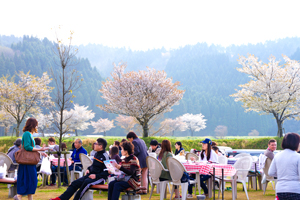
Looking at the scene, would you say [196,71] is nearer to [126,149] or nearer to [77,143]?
[77,143]

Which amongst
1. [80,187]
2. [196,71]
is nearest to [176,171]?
[80,187]

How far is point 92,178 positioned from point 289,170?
→ 137 inches

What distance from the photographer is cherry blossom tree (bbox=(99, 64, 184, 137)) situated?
2134 centimetres

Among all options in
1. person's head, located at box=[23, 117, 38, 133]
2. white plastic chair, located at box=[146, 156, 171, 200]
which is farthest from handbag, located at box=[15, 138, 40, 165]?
white plastic chair, located at box=[146, 156, 171, 200]

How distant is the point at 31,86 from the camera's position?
91.6ft

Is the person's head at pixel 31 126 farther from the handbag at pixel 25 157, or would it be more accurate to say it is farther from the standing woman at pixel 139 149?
the standing woman at pixel 139 149

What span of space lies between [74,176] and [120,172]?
4.28m

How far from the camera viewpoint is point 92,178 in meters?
5.57

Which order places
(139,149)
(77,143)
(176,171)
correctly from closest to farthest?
1. (176,171)
2. (139,149)
3. (77,143)

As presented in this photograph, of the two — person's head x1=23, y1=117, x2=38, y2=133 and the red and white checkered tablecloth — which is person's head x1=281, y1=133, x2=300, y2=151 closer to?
the red and white checkered tablecloth

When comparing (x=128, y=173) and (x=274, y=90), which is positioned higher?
(x=274, y=90)

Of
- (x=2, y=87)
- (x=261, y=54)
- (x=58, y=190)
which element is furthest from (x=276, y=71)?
(x=261, y=54)

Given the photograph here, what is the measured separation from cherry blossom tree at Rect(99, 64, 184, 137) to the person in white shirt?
57.8 ft

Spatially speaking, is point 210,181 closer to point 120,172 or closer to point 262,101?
point 120,172
